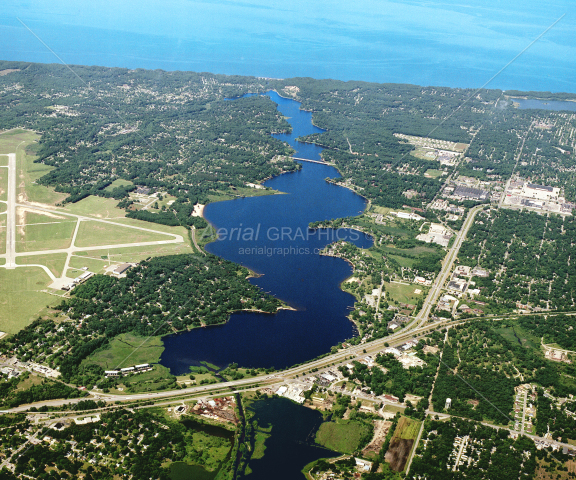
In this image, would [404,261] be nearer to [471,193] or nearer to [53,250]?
[471,193]

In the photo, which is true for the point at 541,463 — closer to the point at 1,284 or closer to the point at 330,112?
the point at 1,284

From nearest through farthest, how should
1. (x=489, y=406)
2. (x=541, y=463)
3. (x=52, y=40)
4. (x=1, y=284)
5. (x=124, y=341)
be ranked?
1. (x=541, y=463)
2. (x=489, y=406)
3. (x=124, y=341)
4. (x=1, y=284)
5. (x=52, y=40)

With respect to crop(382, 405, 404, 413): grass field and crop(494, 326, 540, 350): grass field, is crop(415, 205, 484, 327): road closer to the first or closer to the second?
crop(494, 326, 540, 350): grass field

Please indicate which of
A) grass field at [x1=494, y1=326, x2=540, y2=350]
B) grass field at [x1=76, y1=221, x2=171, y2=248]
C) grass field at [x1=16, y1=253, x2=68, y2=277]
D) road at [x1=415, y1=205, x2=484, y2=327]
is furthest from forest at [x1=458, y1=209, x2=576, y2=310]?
grass field at [x1=16, y1=253, x2=68, y2=277]

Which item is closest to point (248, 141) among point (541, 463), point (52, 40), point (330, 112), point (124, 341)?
point (330, 112)

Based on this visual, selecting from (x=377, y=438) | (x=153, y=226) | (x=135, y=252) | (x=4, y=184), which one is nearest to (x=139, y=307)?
(x=135, y=252)
